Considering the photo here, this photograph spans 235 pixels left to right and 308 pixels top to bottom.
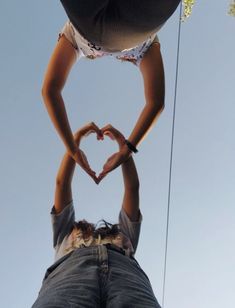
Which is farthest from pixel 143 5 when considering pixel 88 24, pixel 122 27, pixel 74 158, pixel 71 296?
pixel 74 158

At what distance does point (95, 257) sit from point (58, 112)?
902 millimetres

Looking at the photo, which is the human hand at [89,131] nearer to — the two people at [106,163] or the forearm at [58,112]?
the two people at [106,163]

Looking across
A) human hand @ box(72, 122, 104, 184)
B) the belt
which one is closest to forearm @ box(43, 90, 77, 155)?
human hand @ box(72, 122, 104, 184)

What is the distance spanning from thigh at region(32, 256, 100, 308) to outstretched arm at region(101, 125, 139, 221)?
2.38ft

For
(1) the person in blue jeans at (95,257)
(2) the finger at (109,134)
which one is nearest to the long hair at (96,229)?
(1) the person in blue jeans at (95,257)

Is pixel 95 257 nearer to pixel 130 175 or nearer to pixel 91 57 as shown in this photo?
pixel 130 175

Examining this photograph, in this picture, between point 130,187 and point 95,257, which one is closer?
point 95,257

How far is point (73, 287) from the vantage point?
→ 174cm

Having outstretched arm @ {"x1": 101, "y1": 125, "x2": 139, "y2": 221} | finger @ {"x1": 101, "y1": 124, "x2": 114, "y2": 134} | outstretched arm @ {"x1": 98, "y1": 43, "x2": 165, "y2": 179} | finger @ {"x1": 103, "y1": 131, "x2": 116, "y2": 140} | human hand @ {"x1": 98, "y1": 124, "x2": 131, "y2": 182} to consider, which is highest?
outstretched arm @ {"x1": 98, "y1": 43, "x2": 165, "y2": 179}

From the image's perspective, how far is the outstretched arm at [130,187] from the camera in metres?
2.70

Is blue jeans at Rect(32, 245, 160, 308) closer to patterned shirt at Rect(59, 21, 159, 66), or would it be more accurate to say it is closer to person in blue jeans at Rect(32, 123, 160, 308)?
person in blue jeans at Rect(32, 123, 160, 308)

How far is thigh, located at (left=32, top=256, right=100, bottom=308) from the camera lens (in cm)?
165

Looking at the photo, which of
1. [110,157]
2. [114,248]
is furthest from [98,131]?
[114,248]

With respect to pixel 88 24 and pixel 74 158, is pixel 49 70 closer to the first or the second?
pixel 74 158
